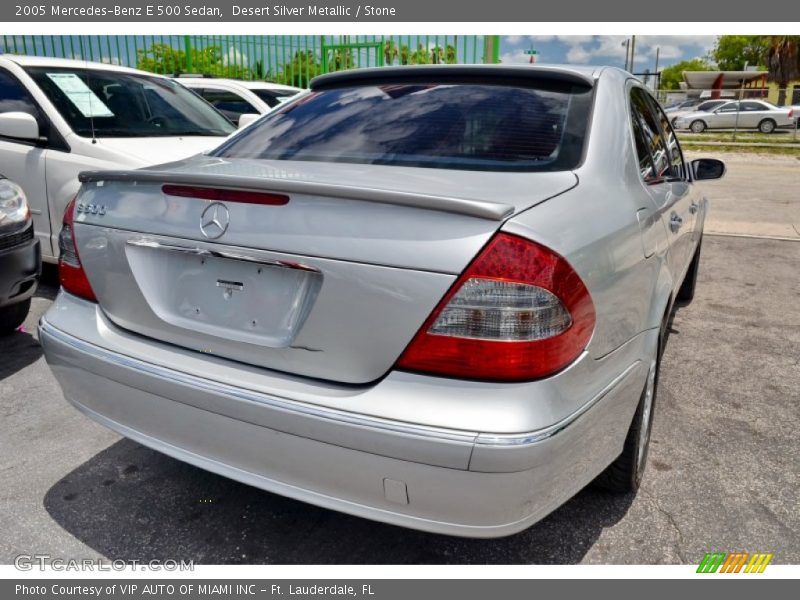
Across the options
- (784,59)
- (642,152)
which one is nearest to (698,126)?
(784,59)

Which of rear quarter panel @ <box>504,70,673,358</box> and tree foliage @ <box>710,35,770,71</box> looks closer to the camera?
rear quarter panel @ <box>504,70,673,358</box>

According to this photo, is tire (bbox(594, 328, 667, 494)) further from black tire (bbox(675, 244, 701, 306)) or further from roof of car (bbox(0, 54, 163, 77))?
roof of car (bbox(0, 54, 163, 77))

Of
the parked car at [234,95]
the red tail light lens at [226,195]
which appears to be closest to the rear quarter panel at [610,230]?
the red tail light lens at [226,195]

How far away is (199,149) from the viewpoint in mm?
5184

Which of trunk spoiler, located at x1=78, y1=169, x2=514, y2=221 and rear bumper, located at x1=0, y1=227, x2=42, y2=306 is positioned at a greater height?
trunk spoiler, located at x1=78, y1=169, x2=514, y2=221

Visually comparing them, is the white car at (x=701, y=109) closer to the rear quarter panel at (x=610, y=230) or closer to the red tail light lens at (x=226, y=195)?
the rear quarter panel at (x=610, y=230)

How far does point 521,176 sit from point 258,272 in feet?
2.67

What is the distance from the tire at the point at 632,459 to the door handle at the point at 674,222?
2.01 ft

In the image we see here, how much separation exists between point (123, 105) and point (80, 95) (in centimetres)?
31

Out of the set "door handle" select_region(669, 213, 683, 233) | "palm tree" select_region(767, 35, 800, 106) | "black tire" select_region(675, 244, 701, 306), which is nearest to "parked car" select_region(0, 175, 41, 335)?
"door handle" select_region(669, 213, 683, 233)

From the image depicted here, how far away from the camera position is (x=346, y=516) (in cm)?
247

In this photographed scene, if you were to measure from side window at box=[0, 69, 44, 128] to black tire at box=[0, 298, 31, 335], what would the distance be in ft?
5.49

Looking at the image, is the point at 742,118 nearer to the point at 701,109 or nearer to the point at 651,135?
the point at 701,109

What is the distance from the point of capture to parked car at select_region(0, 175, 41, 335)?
144 inches
